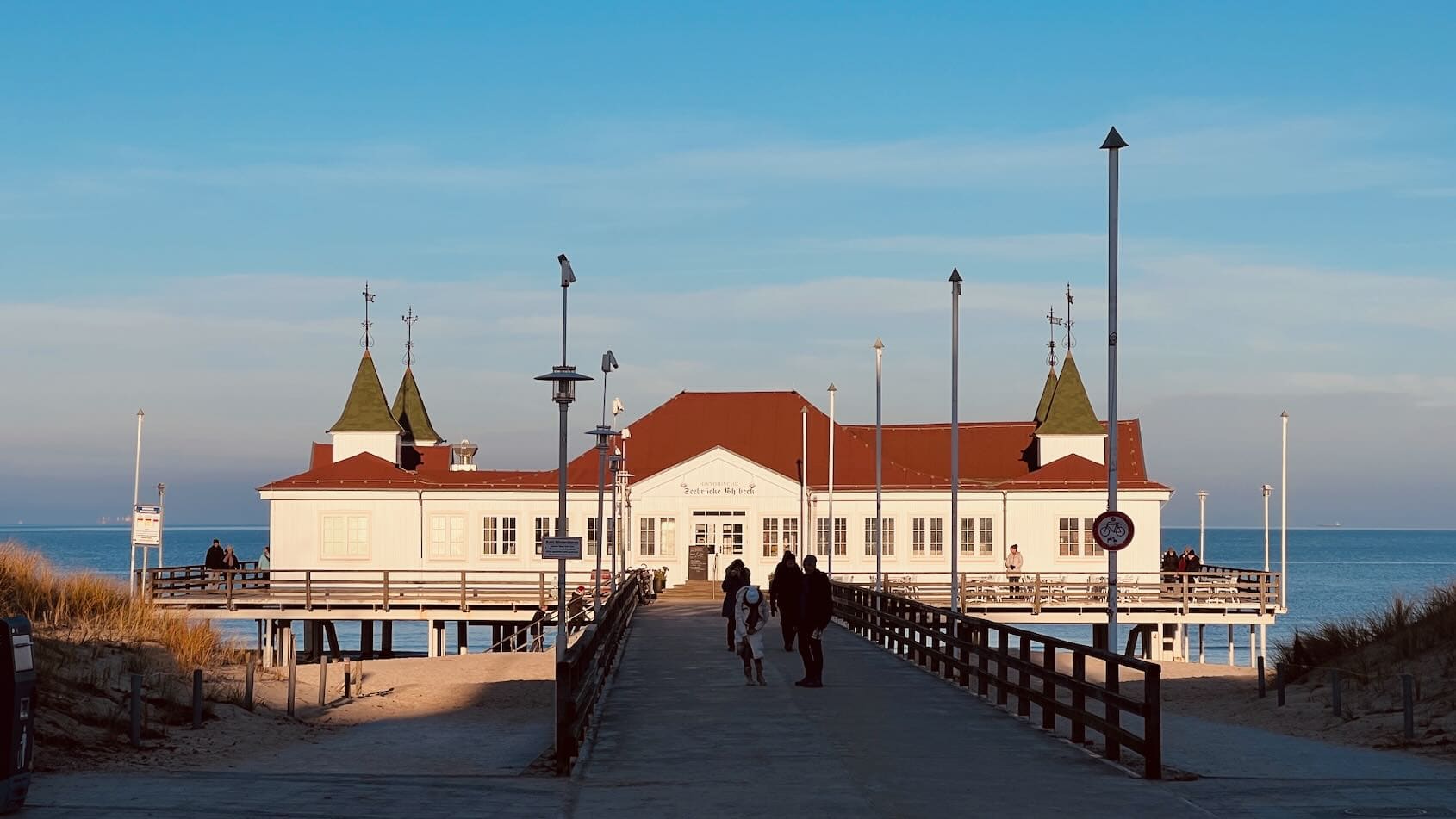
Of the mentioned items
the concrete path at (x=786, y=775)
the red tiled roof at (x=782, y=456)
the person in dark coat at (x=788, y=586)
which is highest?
the red tiled roof at (x=782, y=456)

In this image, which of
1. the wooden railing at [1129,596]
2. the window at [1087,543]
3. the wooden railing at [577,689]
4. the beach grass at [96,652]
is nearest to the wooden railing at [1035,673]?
the wooden railing at [577,689]

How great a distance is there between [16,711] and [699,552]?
154 ft

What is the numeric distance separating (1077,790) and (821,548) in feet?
147

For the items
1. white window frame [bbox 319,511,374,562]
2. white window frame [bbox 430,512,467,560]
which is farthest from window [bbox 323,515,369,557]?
white window frame [bbox 430,512,467,560]

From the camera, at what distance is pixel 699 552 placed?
194 ft

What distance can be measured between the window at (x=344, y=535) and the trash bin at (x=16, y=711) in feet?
151

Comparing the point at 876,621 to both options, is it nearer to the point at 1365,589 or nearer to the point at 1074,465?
the point at 1074,465

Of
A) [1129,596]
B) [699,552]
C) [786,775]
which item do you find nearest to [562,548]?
[786,775]

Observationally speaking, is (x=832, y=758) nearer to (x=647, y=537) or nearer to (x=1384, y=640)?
(x=1384, y=640)

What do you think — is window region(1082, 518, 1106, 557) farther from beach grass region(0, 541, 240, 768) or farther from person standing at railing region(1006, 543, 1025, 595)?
beach grass region(0, 541, 240, 768)

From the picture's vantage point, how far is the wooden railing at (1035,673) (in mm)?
15305

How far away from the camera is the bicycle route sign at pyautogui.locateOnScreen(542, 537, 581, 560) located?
77.0ft

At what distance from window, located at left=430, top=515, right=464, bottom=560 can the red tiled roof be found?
1.10 meters

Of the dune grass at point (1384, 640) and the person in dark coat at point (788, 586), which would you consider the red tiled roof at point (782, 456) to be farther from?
the person in dark coat at point (788, 586)
